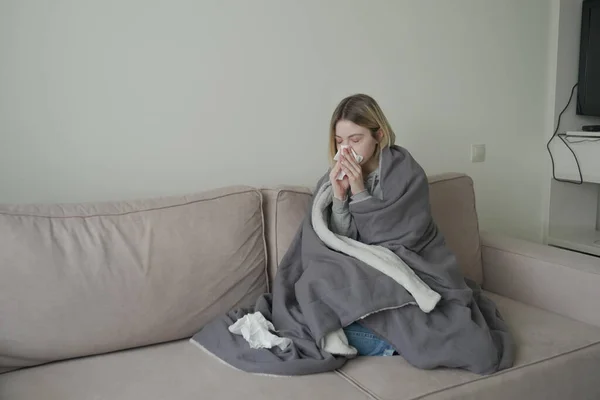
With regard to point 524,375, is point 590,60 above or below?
above

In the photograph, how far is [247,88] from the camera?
7.00ft

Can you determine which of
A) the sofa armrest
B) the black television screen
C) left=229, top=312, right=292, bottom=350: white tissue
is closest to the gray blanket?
left=229, top=312, right=292, bottom=350: white tissue

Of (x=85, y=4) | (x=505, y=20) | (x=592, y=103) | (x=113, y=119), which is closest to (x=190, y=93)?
(x=113, y=119)

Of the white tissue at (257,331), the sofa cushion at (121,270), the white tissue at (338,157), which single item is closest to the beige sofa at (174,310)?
the sofa cushion at (121,270)

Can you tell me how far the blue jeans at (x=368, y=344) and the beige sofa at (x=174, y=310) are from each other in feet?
0.10

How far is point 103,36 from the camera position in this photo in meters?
1.87

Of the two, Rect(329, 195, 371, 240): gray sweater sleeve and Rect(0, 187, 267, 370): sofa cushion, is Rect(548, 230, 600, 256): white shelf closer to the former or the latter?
Rect(329, 195, 371, 240): gray sweater sleeve

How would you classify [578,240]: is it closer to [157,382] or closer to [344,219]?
[344,219]

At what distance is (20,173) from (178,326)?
690mm

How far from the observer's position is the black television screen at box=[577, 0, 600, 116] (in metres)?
2.77

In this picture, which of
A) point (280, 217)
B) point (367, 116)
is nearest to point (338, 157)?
point (367, 116)

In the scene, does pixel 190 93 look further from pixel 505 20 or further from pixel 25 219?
pixel 505 20

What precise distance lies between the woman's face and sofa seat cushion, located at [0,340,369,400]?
2.27ft

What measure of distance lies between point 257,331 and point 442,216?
923mm
